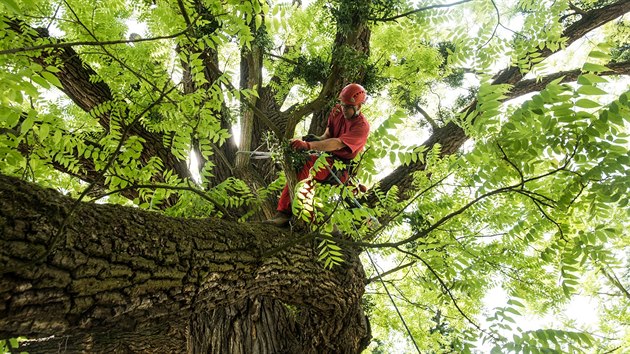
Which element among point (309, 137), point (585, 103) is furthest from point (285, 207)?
point (585, 103)

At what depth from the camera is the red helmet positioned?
350 centimetres

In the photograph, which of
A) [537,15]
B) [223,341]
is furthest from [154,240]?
[537,15]

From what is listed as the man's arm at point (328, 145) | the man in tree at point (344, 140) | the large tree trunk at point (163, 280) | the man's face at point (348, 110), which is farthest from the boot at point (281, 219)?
the man's face at point (348, 110)

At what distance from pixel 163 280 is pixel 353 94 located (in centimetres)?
242

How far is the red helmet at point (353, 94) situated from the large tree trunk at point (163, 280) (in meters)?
1.41

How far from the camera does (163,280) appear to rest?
1.75 m

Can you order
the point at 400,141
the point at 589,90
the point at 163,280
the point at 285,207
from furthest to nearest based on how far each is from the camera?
the point at 285,207, the point at 400,141, the point at 163,280, the point at 589,90

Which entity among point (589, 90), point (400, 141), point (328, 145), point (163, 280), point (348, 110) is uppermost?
Result: point (348, 110)

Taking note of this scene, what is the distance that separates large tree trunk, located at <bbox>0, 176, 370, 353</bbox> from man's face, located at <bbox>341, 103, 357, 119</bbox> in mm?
1323

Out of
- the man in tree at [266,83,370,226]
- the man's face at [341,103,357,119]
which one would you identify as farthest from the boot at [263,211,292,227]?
the man's face at [341,103,357,119]

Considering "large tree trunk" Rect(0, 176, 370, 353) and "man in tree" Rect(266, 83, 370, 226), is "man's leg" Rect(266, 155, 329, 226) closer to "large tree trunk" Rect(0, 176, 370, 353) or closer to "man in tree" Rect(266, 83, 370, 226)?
"man in tree" Rect(266, 83, 370, 226)

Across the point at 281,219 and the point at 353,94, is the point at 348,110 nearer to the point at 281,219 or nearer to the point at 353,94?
the point at 353,94

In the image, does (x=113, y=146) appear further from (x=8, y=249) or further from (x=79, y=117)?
(x=79, y=117)

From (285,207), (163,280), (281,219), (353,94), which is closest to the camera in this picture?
(163,280)
